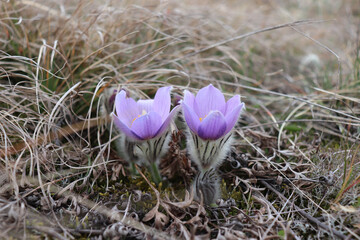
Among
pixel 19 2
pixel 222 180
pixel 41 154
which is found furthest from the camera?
pixel 19 2

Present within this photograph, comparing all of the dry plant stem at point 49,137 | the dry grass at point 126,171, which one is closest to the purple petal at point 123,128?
the dry grass at point 126,171

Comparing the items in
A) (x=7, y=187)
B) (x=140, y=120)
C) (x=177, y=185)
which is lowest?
(x=177, y=185)

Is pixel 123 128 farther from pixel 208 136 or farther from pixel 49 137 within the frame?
pixel 49 137

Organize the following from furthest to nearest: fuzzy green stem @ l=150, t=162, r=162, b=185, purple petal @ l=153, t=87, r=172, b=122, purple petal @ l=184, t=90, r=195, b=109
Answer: fuzzy green stem @ l=150, t=162, r=162, b=185 → purple petal @ l=153, t=87, r=172, b=122 → purple petal @ l=184, t=90, r=195, b=109

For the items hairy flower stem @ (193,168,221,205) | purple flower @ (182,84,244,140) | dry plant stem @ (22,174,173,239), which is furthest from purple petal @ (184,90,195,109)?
dry plant stem @ (22,174,173,239)

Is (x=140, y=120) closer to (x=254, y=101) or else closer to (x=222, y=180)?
(x=222, y=180)

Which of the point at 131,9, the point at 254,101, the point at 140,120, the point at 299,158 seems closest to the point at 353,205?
the point at 299,158

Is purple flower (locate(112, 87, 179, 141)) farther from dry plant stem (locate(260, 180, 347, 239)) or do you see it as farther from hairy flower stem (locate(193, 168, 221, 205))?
dry plant stem (locate(260, 180, 347, 239))
